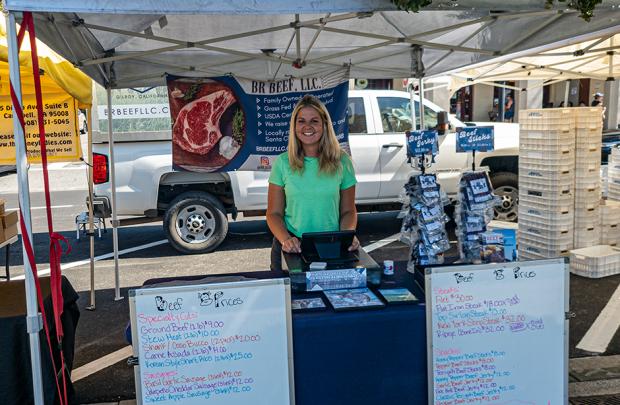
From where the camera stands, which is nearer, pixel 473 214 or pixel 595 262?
pixel 473 214

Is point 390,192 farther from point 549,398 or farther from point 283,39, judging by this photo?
point 549,398

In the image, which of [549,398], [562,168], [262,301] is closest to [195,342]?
[262,301]

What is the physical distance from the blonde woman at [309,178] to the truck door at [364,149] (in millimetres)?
4411

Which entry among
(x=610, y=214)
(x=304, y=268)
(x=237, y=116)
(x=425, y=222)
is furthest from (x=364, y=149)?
(x=304, y=268)

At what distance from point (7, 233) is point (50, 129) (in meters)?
1.05

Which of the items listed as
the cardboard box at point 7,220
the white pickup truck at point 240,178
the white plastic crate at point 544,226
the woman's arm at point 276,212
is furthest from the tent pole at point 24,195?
the white plastic crate at point 544,226

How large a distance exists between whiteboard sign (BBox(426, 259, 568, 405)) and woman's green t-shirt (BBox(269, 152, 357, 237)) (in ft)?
3.14

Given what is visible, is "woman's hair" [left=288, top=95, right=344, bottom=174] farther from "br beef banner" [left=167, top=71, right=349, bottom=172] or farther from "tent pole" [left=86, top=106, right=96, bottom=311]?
"tent pole" [left=86, top=106, right=96, bottom=311]

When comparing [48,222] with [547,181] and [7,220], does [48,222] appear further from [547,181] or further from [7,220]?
[547,181]

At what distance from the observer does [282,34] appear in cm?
473

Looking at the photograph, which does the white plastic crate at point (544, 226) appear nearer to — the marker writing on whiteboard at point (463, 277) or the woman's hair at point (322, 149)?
the woman's hair at point (322, 149)

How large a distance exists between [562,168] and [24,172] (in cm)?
542

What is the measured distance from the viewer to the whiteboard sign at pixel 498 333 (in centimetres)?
271

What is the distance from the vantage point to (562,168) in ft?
20.4
